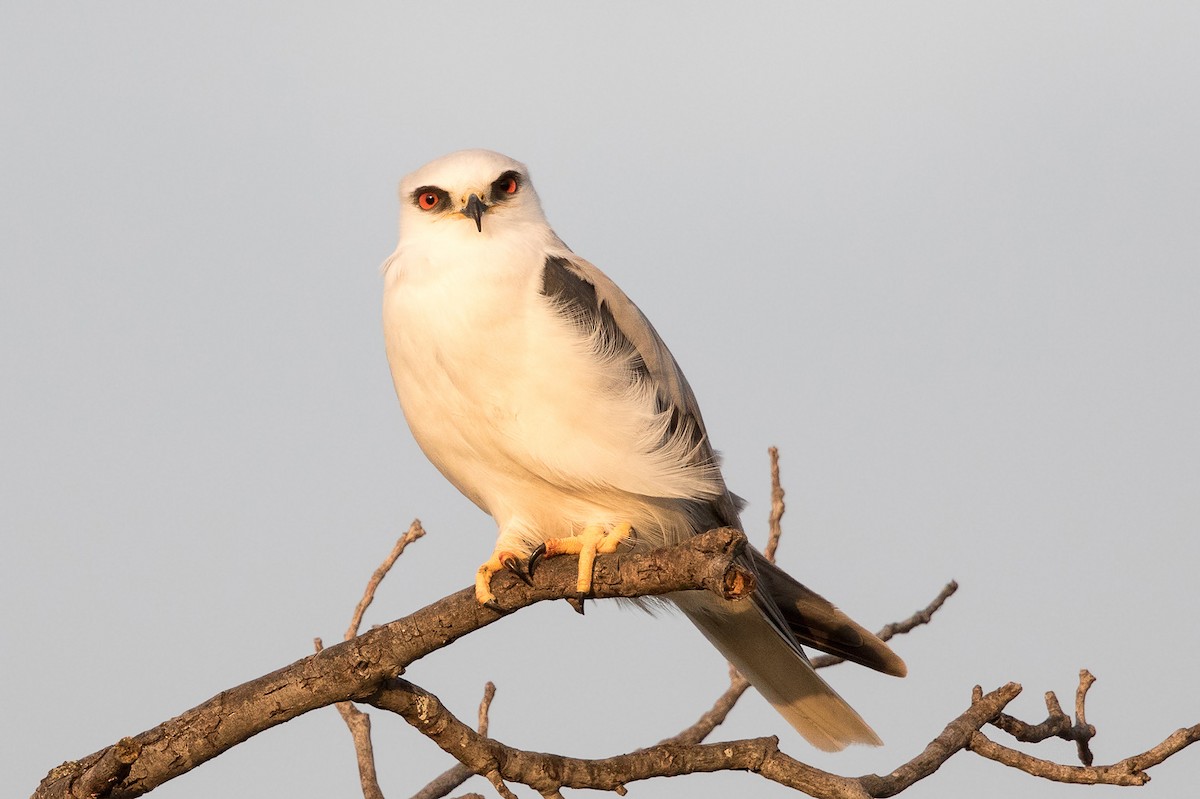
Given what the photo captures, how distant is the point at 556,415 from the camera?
4004 millimetres

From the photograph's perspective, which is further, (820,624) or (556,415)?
(820,624)

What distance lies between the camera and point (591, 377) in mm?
4035

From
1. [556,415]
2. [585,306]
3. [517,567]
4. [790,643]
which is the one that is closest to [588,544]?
[517,567]

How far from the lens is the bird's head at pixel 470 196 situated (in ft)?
14.8

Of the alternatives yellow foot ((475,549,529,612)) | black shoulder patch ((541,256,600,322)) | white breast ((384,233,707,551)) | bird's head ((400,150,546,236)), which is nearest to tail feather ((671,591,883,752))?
white breast ((384,233,707,551))

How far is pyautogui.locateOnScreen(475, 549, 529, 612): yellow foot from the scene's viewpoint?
3.80 m

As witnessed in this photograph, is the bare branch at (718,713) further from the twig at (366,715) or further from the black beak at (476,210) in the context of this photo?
the black beak at (476,210)

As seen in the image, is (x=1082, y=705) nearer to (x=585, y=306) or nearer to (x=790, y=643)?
(x=790, y=643)

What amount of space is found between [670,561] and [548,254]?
1.42 metres

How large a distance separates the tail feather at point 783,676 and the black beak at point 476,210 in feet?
4.99

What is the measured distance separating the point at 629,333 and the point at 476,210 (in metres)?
0.69

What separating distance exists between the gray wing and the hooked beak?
10.9 inches

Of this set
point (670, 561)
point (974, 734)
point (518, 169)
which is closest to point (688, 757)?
point (670, 561)

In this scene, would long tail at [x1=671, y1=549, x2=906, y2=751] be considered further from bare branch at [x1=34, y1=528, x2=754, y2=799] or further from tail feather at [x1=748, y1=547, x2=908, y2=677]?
bare branch at [x1=34, y1=528, x2=754, y2=799]
